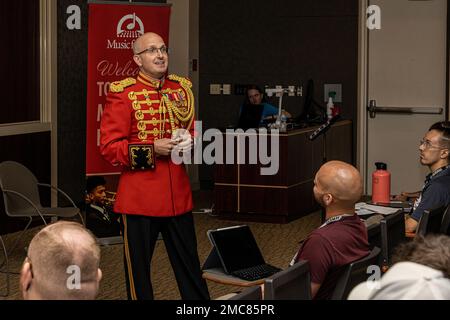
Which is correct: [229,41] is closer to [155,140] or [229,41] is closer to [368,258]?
[155,140]

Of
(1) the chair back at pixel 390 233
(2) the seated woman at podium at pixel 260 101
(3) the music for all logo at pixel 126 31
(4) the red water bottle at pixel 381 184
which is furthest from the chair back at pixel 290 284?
(2) the seated woman at podium at pixel 260 101

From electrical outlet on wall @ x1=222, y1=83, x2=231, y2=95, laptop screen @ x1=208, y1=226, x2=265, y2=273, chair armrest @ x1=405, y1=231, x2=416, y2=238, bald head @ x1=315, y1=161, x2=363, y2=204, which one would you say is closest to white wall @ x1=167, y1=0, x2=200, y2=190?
electrical outlet on wall @ x1=222, y1=83, x2=231, y2=95

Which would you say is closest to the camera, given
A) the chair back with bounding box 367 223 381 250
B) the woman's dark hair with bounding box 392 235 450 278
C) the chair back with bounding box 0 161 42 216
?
the woman's dark hair with bounding box 392 235 450 278

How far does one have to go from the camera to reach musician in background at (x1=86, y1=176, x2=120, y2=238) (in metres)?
7.30

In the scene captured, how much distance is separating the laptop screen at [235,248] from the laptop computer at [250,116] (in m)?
5.64

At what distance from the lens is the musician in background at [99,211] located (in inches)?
287

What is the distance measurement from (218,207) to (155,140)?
4416mm

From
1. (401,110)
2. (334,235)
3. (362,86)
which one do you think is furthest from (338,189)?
(362,86)

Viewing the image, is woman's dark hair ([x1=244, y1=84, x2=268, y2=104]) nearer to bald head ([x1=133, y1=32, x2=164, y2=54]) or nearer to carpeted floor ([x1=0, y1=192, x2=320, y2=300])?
carpeted floor ([x1=0, y1=192, x2=320, y2=300])

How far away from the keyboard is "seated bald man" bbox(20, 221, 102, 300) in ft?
4.51

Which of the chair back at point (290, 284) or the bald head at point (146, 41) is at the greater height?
the bald head at point (146, 41)

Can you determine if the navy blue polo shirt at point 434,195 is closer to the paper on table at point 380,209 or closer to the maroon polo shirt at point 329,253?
the paper on table at point 380,209

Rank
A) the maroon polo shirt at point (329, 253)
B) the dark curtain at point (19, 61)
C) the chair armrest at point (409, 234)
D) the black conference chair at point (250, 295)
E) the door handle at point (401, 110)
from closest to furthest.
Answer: the black conference chair at point (250, 295), the maroon polo shirt at point (329, 253), the chair armrest at point (409, 234), the dark curtain at point (19, 61), the door handle at point (401, 110)
